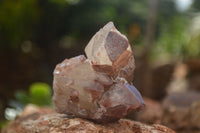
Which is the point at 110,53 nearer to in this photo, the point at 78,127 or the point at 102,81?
the point at 102,81

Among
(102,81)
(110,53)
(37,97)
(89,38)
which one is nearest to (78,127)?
(102,81)

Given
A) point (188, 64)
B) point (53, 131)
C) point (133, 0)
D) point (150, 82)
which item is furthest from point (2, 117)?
point (133, 0)

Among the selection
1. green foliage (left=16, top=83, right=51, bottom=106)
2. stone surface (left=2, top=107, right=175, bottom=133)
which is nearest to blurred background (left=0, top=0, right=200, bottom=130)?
green foliage (left=16, top=83, right=51, bottom=106)

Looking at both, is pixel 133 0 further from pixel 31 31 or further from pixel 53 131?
pixel 53 131

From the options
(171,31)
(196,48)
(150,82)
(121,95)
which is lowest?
(121,95)

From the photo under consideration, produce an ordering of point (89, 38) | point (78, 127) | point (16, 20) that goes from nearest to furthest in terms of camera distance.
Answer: point (78, 127) < point (16, 20) < point (89, 38)
